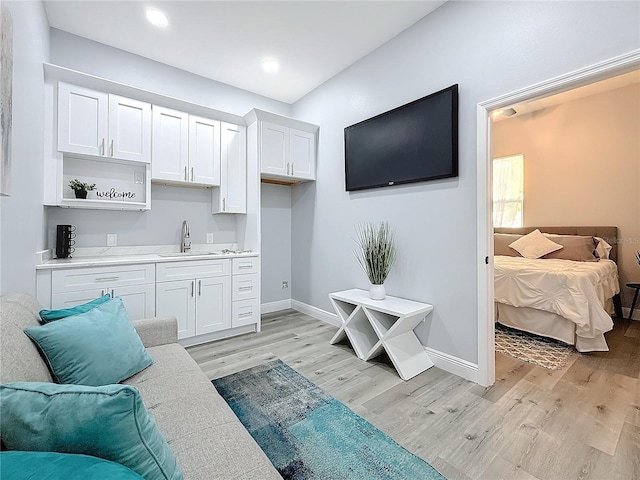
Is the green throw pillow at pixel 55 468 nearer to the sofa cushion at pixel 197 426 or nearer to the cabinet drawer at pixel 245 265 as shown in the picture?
the sofa cushion at pixel 197 426

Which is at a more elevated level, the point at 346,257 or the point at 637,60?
the point at 637,60

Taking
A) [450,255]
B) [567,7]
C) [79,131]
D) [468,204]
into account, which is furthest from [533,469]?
[79,131]

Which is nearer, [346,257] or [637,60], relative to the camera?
[637,60]

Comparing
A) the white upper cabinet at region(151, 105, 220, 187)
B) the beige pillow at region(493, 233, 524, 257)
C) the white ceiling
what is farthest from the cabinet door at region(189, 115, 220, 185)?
the beige pillow at region(493, 233, 524, 257)

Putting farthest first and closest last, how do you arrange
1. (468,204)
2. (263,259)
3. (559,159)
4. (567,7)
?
1. (559,159)
2. (263,259)
3. (468,204)
4. (567,7)

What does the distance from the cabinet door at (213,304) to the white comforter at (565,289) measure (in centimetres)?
304

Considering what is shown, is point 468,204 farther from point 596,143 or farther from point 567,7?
point 596,143

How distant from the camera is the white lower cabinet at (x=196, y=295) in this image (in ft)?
9.29

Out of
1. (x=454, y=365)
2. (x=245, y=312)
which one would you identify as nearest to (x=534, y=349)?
(x=454, y=365)

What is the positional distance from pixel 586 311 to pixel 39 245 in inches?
187

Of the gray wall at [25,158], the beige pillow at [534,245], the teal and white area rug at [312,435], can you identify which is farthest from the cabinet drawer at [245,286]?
the beige pillow at [534,245]

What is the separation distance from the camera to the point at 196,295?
3010 mm

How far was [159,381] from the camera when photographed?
4.77 ft

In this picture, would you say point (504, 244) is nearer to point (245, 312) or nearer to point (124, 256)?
point (245, 312)
